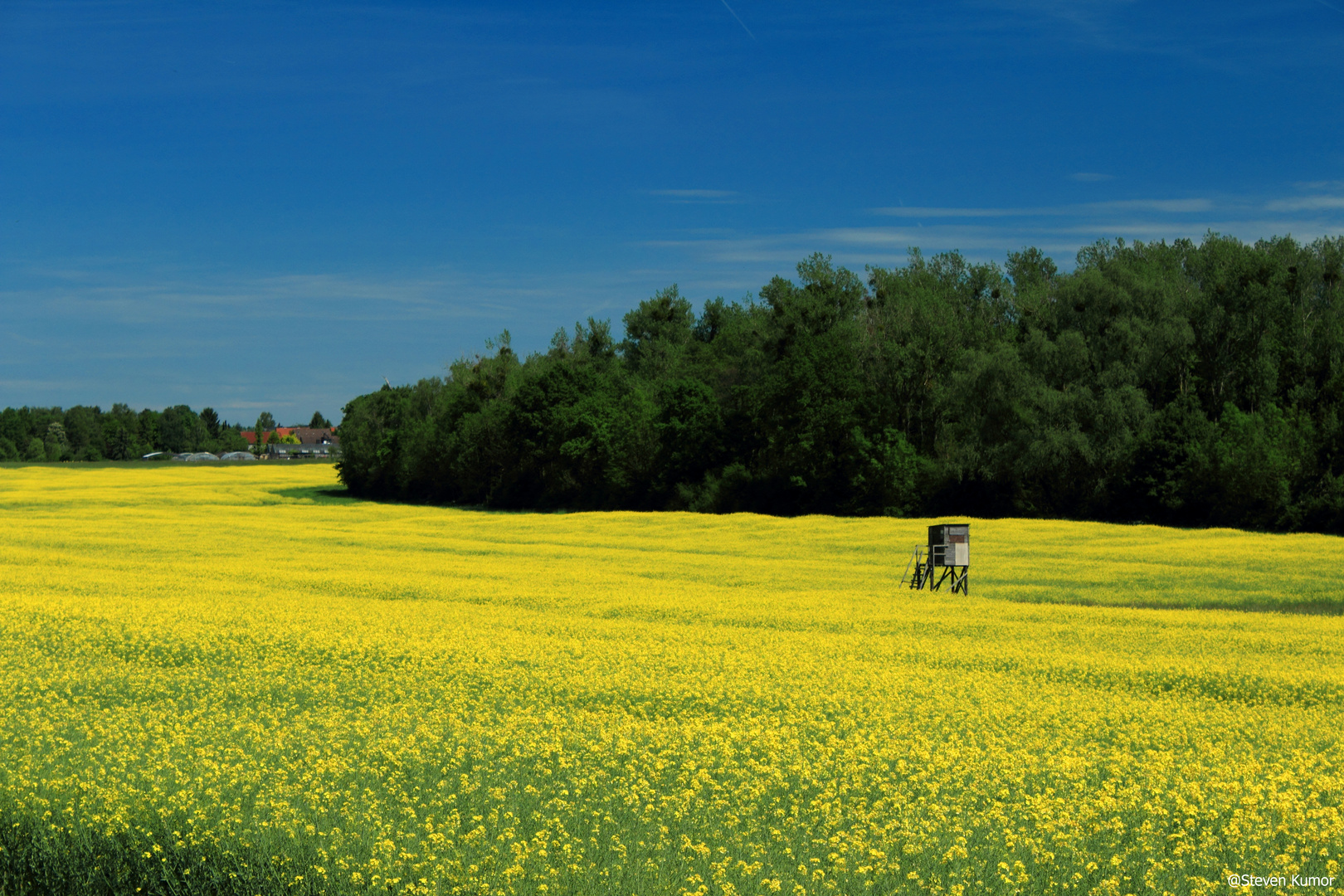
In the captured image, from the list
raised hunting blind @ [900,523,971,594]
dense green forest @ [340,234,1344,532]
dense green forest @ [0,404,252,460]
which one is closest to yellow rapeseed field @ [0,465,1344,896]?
raised hunting blind @ [900,523,971,594]

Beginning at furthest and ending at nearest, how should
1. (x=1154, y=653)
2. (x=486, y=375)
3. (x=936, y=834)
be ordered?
1. (x=486, y=375)
2. (x=1154, y=653)
3. (x=936, y=834)

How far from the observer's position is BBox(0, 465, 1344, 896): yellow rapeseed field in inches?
272

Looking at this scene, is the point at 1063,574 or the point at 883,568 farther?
the point at 883,568

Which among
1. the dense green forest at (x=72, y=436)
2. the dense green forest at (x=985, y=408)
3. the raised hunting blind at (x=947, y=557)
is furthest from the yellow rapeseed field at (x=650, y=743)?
the dense green forest at (x=72, y=436)

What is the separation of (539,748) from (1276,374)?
5694 cm

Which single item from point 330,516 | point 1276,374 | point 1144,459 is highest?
point 1276,374

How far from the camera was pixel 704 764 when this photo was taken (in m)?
9.15

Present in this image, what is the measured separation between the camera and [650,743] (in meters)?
9.93

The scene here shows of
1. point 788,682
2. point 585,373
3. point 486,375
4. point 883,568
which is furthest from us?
point 486,375

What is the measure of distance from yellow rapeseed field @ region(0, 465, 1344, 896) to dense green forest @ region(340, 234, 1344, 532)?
27.8 m

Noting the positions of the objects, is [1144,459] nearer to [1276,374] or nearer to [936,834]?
[1276,374]

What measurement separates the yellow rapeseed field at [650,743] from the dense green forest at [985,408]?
91.3ft

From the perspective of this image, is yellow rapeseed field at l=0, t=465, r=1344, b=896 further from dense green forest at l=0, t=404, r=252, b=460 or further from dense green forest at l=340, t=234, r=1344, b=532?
dense green forest at l=0, t=404, r=252, b=460

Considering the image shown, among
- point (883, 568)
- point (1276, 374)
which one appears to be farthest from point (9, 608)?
point (1276, 374)
